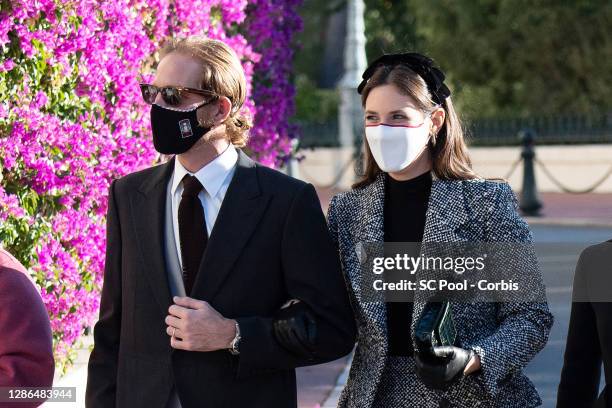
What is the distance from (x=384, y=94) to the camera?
12.5 ft

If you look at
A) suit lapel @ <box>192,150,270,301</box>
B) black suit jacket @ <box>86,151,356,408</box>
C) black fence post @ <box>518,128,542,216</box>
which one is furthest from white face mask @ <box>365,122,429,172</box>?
black fence post @ <box>518,128,542,216</box>

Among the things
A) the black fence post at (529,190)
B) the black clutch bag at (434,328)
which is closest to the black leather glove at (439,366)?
the black clutch bag at (434,328)

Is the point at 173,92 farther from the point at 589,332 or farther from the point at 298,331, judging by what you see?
the point at 589,332

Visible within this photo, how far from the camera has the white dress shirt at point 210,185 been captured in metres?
3.59

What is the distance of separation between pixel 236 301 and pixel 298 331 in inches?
7.7

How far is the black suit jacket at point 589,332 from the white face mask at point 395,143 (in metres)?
0.66

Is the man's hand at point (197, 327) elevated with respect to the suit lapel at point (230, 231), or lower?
lower

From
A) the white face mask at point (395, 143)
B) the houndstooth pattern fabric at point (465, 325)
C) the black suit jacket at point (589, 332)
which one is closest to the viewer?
the black suit jacket at point (589, 332)

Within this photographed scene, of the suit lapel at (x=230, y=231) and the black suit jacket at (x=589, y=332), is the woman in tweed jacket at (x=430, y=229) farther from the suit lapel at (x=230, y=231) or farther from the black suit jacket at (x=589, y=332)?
the suit lapel at (x=230, y=231)

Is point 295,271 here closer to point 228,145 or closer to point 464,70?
point 228,145

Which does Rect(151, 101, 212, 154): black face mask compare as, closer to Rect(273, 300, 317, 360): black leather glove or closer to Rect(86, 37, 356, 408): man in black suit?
Rect(86, 37, 356, 408): man in black suit

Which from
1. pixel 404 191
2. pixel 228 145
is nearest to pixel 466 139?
pixel 404 191

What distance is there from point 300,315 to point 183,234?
0.41m

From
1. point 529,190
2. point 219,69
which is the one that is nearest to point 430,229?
point 219,69
